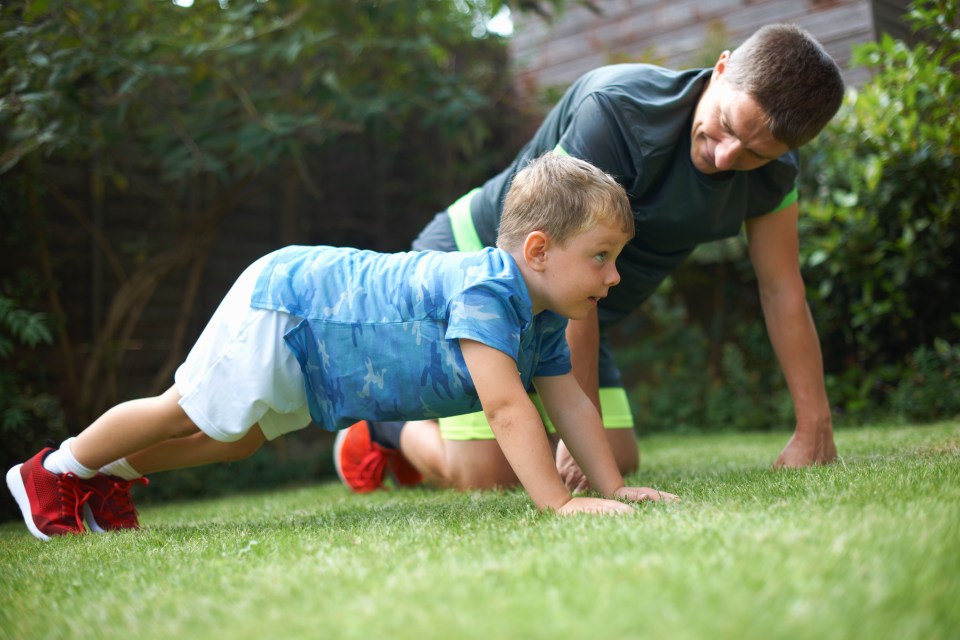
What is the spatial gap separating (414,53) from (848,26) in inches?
95.4

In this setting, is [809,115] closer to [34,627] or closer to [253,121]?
[34,627]

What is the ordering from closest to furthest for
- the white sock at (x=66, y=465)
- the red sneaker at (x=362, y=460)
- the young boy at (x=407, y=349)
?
the young boy at (x=407, y=349) → the white sock at (x=66, y=465) → the red sneaker at (x=362, y=460)

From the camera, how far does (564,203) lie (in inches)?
75.8

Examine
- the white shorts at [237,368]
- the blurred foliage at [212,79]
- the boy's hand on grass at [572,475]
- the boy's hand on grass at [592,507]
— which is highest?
the blurred foliage at [212,79]

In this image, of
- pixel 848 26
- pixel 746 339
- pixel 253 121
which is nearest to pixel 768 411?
pixel 746 339

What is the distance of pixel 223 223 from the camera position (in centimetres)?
490

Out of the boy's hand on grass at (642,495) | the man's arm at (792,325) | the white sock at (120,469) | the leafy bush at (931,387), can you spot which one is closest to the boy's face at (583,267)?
the boy's hand on grass at (642,495)

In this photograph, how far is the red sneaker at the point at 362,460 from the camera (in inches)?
124

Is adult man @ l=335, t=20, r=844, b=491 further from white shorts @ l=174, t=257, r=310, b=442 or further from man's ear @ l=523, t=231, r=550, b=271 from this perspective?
white shorts @ l=174, t=257, r=310, b=442

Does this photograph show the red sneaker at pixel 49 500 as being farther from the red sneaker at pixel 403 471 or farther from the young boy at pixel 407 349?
the red sneaker at pixel 403 471

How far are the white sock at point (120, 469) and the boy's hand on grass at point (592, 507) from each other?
1214 millimetres

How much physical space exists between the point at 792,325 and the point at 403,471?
151 centimetres

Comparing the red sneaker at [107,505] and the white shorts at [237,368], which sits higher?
the white shorts at [237,368]

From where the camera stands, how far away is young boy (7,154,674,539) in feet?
6.05
